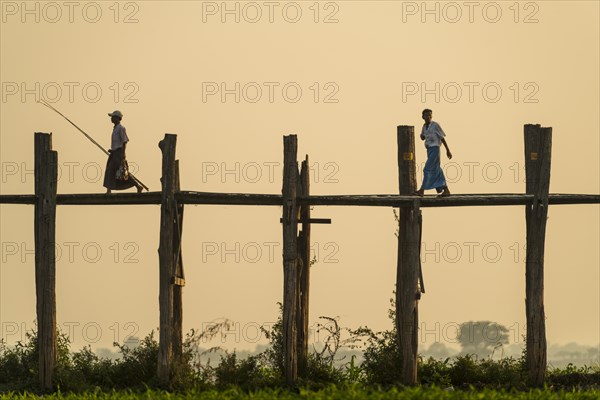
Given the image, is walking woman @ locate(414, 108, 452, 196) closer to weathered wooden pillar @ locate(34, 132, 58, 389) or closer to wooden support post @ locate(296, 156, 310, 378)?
wooden support post @ locate(296, 156, 310, 378)

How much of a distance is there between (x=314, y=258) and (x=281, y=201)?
5.22 feet

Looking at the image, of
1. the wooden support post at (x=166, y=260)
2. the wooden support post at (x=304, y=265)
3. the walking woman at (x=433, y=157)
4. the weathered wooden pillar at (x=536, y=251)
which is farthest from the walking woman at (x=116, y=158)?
the weathered wooden pillar at (x=536, y=251)

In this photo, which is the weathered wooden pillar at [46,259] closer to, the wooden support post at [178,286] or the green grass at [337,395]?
the green grass at [337,395]

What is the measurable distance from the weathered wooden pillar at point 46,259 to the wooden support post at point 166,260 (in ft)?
5.70

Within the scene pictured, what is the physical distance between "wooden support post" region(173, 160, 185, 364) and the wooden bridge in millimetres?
15

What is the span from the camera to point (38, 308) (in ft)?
85.4

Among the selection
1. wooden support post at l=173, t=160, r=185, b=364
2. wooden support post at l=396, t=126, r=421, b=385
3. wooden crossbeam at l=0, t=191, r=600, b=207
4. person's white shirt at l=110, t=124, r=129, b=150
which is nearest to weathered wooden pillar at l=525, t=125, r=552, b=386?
wooden crossbeam at l=0, t=191, r=600, b=207

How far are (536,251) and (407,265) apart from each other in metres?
2.03

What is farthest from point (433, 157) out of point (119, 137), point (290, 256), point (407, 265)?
point (119, 137)

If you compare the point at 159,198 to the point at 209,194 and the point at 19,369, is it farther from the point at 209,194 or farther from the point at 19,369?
the point at 19,369

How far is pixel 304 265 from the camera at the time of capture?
1034 inches

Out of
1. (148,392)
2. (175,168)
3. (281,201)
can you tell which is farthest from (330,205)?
(148,392)

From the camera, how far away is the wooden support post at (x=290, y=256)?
2514 cm

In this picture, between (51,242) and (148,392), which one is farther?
(51,242)
